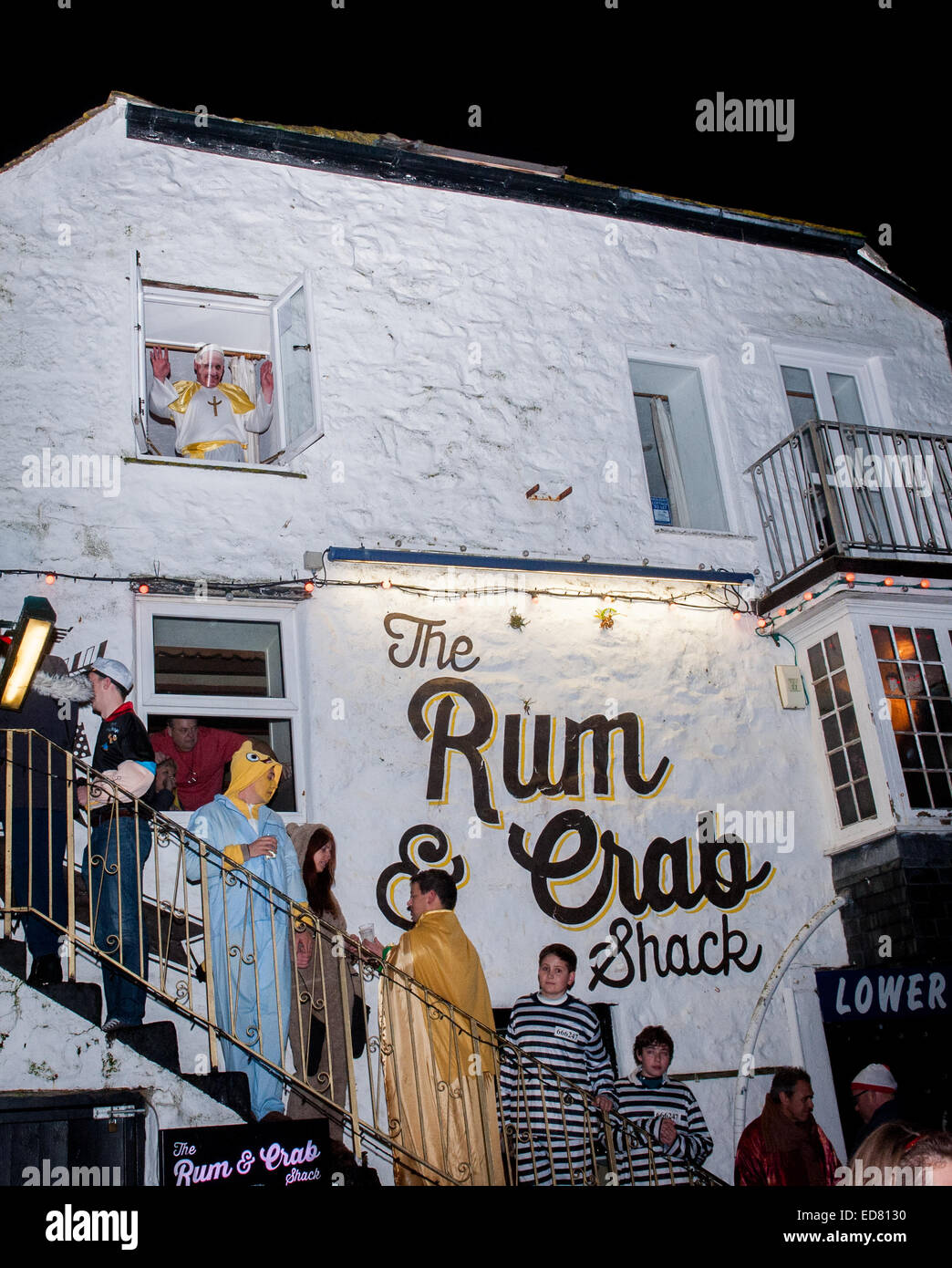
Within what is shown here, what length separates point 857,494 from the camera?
11.1m

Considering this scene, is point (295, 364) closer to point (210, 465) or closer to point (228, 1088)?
point (210, 465)

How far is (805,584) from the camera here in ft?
33.1

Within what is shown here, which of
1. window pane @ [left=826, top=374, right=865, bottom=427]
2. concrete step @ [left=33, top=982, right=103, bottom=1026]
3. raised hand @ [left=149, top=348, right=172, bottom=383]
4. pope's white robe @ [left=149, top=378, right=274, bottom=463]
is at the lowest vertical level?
concrete step @ [left=33, top=982, right=103, bottom=1026]

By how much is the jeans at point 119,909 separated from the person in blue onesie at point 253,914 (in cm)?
40

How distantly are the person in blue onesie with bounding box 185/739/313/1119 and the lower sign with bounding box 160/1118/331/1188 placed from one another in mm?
582

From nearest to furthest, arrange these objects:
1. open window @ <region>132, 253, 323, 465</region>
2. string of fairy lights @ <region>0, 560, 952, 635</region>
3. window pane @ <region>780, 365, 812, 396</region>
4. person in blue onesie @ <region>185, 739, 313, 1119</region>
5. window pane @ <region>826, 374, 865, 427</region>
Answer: person in blue onesie @ <region>185, 739, 313, 1119</region>
string of fairy lights @ <region>0, 560, 952, 635</region>
open window @ <region>132, 253, 323, 465</region>
window pane @ <region>780, 365, 812, 396</region>
window pane @ <region>826, 374, 865, 427</region>

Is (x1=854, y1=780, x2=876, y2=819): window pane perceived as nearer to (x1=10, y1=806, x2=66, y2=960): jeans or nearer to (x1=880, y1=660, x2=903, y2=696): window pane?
(x1=880, y1=660, x2=903, y2=696): window pane

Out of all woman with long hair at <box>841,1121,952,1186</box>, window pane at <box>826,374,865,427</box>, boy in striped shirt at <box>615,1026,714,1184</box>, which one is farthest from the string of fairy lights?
woman with long hair at <box>841,1121,952,1186</box>

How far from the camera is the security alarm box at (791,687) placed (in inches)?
401

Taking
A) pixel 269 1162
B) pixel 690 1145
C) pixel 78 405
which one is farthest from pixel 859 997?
pixel 78 405

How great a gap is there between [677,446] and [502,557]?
113 inches

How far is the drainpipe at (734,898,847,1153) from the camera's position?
28.5ft

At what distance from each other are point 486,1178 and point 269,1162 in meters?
1.71

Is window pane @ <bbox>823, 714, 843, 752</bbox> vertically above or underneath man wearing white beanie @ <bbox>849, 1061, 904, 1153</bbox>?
above
